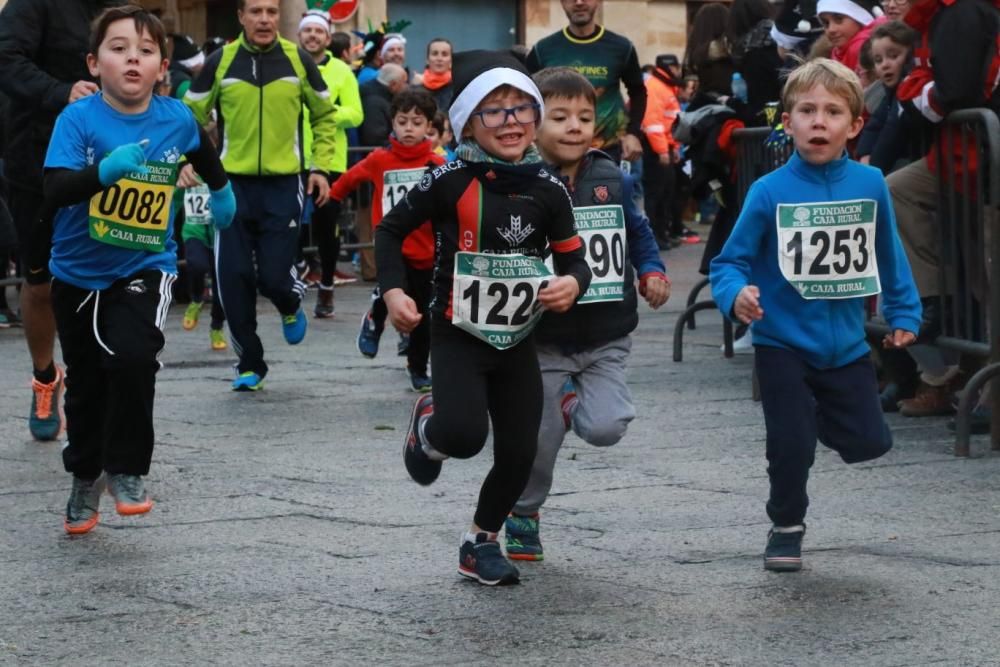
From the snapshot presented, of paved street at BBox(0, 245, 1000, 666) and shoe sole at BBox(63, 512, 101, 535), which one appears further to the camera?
shoe sole at BBox(63, 512, 101, 535)

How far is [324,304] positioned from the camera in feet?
46.0

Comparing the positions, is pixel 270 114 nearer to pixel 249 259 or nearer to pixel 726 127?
pixel 249 259

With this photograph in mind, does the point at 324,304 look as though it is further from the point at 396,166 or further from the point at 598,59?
the point at 598,59

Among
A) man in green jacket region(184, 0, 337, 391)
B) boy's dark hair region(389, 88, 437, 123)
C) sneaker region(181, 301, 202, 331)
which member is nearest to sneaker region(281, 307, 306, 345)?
man in green jacket region(184, 0, 337, 391)

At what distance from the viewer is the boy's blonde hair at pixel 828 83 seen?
5773mm

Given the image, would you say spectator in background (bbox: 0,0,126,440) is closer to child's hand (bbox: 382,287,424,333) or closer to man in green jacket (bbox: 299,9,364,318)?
child's hand (bbox: 382,287,424,333)

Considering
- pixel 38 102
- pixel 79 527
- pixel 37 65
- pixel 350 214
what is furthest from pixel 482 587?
pixel 350 214

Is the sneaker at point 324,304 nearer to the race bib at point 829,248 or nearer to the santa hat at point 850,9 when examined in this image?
the santa hat at point 850,9

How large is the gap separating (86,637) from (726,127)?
6.59m

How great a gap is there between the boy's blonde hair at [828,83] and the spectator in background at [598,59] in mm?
4719

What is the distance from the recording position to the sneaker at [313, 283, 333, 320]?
14.0 m

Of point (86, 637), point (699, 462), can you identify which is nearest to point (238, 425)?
point (699, 462)

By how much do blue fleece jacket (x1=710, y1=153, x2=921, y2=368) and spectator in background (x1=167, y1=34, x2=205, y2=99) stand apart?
10.3 m

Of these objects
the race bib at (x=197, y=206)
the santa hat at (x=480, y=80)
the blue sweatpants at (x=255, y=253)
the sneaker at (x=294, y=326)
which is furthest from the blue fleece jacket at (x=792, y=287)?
the race bib at (x=197, y=206)
